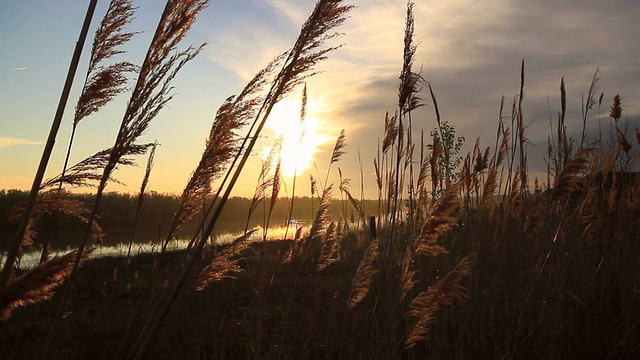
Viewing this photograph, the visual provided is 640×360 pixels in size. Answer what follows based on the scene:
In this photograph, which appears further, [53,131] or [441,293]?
[441,293]

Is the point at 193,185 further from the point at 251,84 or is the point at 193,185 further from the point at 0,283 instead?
the point at 0,283

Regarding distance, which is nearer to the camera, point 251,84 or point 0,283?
point 0,283

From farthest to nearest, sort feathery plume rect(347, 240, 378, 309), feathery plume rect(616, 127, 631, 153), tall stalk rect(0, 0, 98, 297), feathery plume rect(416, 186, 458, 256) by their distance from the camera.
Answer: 1. feathery plume rect(616, 127, 631, 153)
2. feathery plume rect(347, 240, 378, 309)
3. feathery plume rect(416, 186, 458, 256)
4. tall stalk rect(0, 0, 98, 297)

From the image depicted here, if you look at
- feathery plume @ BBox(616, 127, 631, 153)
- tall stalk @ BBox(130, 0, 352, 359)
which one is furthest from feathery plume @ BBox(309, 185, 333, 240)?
feathery plume @ BBox(616, 127, 631, 153)

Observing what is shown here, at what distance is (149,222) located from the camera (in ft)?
113

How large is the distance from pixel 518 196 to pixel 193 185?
374 centimetres

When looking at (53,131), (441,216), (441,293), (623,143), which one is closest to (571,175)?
(441,216)

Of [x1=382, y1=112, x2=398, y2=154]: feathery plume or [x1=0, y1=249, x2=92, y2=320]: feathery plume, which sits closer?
[x1=0, y1=249, x2=92, y2=320]: feathery plume

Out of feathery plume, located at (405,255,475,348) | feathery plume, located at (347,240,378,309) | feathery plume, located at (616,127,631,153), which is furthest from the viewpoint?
feathery plume, located at (616,127,631,153)

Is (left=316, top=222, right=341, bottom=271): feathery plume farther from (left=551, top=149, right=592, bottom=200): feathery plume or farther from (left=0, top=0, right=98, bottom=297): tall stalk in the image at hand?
(left=0, top=0, right=98, bottom=297): tall stalk

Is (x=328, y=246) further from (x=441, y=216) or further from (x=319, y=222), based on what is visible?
(x=441, y=216)

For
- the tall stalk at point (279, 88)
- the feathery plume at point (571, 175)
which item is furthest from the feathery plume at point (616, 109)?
the tall stalk at point (279, 88)

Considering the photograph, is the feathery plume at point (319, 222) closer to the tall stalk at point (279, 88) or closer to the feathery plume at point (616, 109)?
the tall stalk at point (279, 88)

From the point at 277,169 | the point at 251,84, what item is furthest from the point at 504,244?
the point at 251,84
